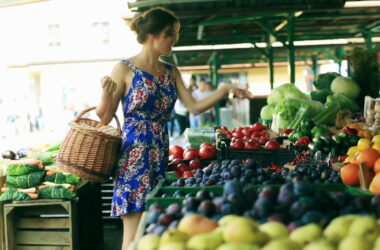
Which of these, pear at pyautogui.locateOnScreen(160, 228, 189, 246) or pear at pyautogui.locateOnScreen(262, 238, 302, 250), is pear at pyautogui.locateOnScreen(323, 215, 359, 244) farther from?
pear at pyautogui.locateOnScreen(160, 228, 189, 246)

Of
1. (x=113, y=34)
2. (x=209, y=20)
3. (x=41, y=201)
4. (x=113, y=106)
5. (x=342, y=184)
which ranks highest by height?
(x=113, y=34)

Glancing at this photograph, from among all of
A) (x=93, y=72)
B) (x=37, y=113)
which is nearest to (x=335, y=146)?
(x=37, y=113)

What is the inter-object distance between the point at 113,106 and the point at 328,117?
3.44 meters

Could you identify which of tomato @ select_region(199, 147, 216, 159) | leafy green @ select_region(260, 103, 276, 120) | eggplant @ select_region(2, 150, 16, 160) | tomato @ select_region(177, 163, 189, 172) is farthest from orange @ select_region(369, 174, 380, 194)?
leafy green @ select_region(260, 103, 276, 120)

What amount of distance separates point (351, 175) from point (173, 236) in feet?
4.05

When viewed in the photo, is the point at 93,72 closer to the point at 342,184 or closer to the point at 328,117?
the point at 328,117

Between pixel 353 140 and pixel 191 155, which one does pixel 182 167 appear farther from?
pixel 353 140

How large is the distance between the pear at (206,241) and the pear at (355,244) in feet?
1.25

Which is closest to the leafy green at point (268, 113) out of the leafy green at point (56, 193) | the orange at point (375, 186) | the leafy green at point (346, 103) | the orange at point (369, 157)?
the leafy green at point (346, 103)

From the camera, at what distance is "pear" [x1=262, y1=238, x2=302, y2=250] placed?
1550 mm

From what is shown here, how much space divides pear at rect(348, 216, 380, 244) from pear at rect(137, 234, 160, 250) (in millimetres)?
639

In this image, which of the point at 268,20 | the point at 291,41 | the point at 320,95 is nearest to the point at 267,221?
the point at 320,95

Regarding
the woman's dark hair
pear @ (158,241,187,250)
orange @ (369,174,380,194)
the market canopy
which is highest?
the market canopy

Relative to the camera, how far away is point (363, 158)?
277cm
